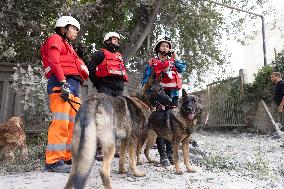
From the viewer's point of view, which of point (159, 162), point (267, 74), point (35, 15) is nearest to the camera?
point (159, 162)

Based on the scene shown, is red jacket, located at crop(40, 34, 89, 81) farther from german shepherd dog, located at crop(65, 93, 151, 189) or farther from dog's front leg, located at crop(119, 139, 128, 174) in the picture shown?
dog's front leg, located at crop(119, 139, 128, 174)

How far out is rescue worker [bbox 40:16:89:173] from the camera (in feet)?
15.3

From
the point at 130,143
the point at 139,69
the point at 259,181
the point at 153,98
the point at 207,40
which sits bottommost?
the point at 259,181

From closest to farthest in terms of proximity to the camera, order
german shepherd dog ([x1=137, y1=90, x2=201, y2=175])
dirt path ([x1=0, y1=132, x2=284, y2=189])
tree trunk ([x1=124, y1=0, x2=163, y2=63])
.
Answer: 1. dirt path ([x1=0, y1=132, x2=284, y2=189])
2. german shepherd dog ([x1=137, y1=90, x2=201, y2=175])
3. tree trunk ([x1=124, y1=0, x2=163, y2=63])

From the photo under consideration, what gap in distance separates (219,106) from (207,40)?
332cm

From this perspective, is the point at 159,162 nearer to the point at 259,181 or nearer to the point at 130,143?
the point at 130,143

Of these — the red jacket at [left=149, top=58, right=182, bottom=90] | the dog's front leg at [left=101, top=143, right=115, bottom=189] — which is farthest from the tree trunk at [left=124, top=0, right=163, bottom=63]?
the dog's front leg at [left=101, top=143, right=115, bottom=189]

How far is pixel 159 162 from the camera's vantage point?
584cm

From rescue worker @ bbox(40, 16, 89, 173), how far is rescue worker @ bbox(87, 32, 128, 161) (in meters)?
0.45

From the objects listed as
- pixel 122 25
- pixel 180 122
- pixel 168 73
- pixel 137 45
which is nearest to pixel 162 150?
pixel 180 122

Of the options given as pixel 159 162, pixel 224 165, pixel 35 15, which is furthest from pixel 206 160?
pixel 35 15

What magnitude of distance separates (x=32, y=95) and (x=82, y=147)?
4540 millimetres

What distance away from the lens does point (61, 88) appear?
15.1 feet

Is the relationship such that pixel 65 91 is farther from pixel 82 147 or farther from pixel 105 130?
pixel 82 147
